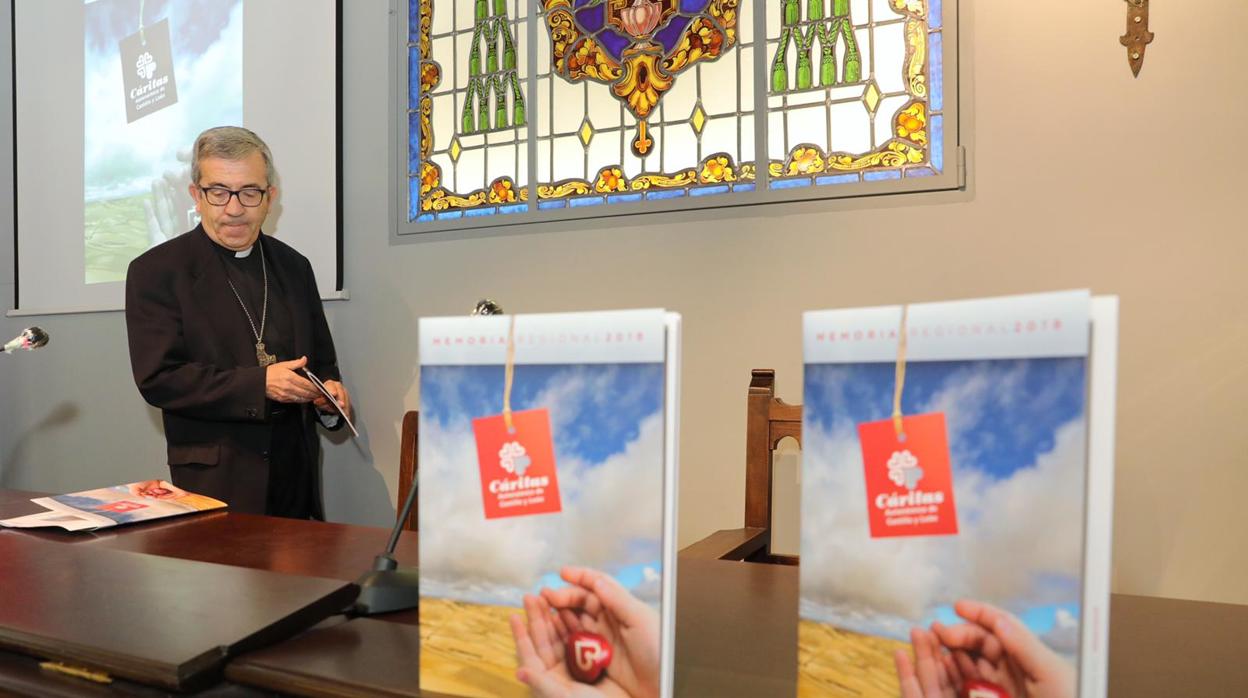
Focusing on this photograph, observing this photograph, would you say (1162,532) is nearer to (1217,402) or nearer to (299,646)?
(1217,402)

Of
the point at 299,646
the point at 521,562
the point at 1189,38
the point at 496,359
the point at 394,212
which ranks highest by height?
the point at 1189,38

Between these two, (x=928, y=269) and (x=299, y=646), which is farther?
(x=928, y=269)

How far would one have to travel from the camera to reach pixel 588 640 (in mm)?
581

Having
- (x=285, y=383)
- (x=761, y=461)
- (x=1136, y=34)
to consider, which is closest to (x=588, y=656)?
(x=761, y=461)

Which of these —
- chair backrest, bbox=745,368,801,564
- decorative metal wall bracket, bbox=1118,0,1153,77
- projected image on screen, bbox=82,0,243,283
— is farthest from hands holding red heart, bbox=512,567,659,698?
projected image on screen, bbox=82,0,243,283

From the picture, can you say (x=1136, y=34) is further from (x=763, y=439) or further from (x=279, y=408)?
(x=279, y=408)

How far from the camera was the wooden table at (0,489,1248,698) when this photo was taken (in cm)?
65

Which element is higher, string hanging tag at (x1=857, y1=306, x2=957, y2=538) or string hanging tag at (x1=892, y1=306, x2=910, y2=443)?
string hanging tag at (x1=892, y1=306, x2=910, y2=443)

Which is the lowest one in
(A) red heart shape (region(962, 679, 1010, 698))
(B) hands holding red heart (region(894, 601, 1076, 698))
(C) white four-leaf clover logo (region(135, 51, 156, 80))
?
(A) red heart shape (region(962, 679, 1010, 698))

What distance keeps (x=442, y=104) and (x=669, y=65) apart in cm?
89

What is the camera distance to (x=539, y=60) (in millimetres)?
3035

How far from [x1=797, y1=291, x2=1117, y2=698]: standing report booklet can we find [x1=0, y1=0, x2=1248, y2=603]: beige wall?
78.6 inches

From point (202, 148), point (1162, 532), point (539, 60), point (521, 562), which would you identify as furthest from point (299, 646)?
point (539, 60)

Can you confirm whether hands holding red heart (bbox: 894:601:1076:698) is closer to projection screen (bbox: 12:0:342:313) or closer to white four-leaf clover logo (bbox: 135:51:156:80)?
projection screen (bbox: 12:0:342:313)
